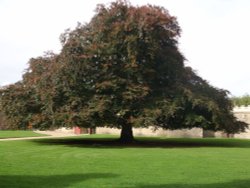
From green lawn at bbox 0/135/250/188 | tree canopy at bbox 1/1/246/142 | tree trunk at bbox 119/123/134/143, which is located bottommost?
green lawn at bbox 0/135/250/188

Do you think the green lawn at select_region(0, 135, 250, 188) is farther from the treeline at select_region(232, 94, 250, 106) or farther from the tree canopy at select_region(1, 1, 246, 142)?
the treeline at select_region(232, 94, 250, 106)

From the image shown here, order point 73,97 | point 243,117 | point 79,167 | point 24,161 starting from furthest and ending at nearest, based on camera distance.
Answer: point 243,117
point 73,97
point 24,161
point 79,167

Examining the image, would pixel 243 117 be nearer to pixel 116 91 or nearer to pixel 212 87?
pixel 212 87

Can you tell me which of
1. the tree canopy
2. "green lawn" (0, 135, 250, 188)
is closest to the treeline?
the tree canopy

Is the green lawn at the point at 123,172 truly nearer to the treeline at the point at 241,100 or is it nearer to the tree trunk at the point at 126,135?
the tree trunk at the point at 126,135

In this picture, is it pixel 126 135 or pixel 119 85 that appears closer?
pixel 119 85

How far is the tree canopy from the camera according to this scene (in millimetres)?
26328

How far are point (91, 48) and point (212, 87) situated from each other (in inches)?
314

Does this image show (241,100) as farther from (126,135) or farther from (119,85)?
(119,85)

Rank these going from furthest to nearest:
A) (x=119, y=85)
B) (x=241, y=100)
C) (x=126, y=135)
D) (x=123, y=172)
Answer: (x=241, y=100) < (x=126, y=135) < (x=119, y=85) < (x=123, y=172)

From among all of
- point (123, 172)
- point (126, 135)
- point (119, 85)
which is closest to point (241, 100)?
point (126, 135)

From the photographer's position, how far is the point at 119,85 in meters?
26.7

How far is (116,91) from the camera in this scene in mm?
26703

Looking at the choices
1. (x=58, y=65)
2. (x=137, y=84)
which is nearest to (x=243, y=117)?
(x=137, y=84)
